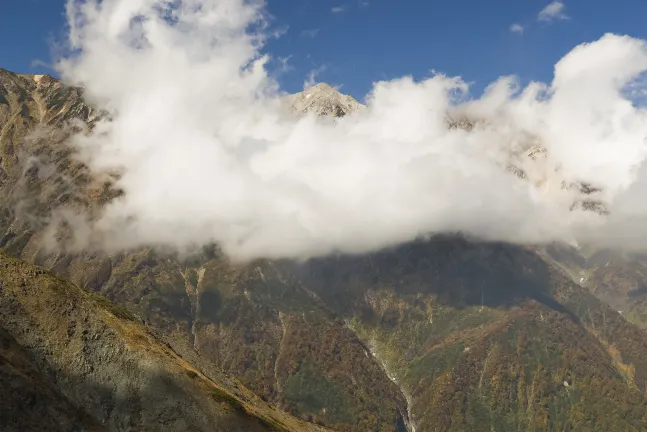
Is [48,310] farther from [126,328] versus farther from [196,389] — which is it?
[196,389]

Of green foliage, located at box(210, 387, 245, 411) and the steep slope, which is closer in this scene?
the steep slope

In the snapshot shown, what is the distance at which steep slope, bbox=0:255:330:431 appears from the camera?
492 ft

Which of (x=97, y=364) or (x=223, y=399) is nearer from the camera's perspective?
(x=97, y=364)

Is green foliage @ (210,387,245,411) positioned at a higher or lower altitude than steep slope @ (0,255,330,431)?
lower

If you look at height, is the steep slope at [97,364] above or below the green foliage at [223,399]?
above

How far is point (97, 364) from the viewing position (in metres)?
157

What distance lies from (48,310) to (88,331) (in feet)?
39.9

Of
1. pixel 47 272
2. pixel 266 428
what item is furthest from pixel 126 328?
pixel 266 428

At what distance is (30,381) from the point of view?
12694 centimetres

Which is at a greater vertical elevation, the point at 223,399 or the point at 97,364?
the point at 97,364

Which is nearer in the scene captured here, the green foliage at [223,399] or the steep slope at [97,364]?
the steep slope at [97,364]

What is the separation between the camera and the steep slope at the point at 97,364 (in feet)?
492

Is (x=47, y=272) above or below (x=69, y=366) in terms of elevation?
above

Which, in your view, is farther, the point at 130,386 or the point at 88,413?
the point at 130,386
